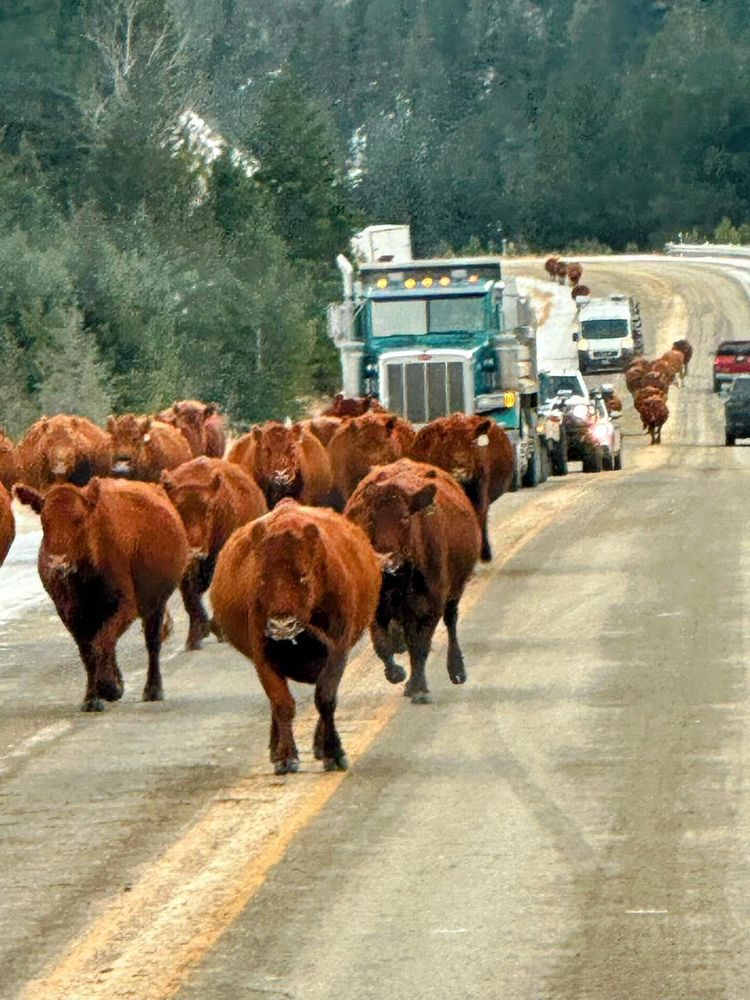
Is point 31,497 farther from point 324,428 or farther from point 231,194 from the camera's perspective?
point 231,194

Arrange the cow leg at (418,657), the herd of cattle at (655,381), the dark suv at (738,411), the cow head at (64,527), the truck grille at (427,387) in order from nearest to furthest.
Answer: the cow head at (64,527) → the cow leg at (418,657) → the truck grille at (427,387) → the dark suv at (738,411) → the herd of cattle at (655,381)

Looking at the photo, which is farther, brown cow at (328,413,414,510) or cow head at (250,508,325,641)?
brown cow at (328,413,414,510)

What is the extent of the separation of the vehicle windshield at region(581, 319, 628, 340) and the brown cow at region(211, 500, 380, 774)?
67785 millimetres

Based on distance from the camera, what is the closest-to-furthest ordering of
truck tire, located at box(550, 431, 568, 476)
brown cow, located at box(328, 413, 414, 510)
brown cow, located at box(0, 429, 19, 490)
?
1. brown cow, located at box(328, 413, 414, 510)
2. brown cow, located at box(0, 429, 19, 490)
3. truck tire, located at box(550, 431, 568, 476)

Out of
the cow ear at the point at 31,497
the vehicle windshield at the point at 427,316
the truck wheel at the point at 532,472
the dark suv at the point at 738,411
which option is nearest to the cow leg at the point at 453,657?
the cow ear at the point at 31,497

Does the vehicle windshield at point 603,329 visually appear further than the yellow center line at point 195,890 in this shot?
Yes

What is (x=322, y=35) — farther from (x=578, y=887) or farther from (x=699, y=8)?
(x=578, y=887)

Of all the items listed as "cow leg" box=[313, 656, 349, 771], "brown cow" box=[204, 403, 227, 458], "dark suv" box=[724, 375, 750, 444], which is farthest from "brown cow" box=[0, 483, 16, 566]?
"dark suv" box=[724, 375, 750, 444]

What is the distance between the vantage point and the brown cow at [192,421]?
1150 inches

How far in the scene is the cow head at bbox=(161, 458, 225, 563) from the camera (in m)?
17.8

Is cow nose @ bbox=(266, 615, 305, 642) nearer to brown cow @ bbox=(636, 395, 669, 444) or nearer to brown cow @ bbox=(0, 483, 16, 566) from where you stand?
brown cow @ bbox=(0, 483, 16, 566)

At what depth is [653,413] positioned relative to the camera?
56719 millimetres

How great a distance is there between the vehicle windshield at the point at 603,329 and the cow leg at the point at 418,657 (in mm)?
65404

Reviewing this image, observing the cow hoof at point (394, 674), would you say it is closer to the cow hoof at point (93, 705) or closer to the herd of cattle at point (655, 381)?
the cow hoof at point (93, 705)
